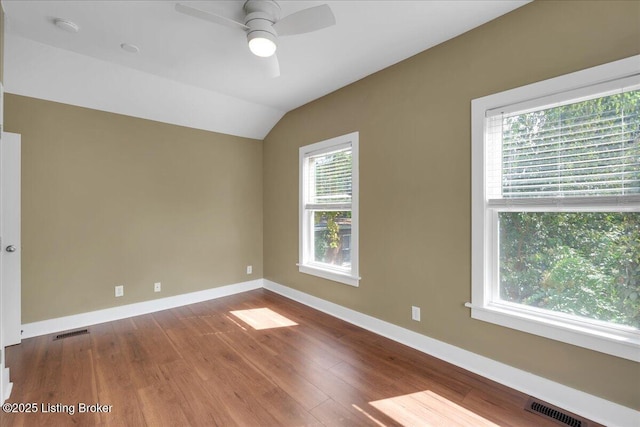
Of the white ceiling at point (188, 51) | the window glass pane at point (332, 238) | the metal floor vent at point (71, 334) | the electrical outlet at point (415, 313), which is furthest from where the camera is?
the window glass pane at point (332, 238)

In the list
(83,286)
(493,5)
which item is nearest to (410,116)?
(493,5)

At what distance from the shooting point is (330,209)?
12.4 feet

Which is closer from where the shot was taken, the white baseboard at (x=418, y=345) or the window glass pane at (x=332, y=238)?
the white baseboard at (x=418, y=345)

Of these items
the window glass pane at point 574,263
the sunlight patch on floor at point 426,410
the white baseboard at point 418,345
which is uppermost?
the window glass pane at point 574,263

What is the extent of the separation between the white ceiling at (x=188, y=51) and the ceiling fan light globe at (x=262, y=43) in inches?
10.3

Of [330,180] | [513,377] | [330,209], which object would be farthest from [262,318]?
[513,377]

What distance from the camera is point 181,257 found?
4078mm

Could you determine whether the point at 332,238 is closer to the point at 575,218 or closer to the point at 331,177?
the point at 331,177

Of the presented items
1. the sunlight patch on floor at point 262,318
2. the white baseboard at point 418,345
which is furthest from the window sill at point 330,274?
the sunlight patch on floor at point 262,318

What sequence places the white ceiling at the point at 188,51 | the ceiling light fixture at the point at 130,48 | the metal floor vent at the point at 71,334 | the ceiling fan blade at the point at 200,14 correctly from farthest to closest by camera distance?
1. the metal floor vent at the point at 71,334
2. the ceiling light fixture at the point at 130,48
3. the white ceiling at the point at 188,51
4. the ceiling fan blade at the point at 200,14

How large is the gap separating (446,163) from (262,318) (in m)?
2.73

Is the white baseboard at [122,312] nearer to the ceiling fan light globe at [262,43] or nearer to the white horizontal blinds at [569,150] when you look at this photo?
the ceiling fan light globe at [262,43]

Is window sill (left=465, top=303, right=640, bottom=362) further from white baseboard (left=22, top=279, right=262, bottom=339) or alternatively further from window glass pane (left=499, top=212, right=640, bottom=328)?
white baseboard (left=22, top=279, right=262, bottom=339)

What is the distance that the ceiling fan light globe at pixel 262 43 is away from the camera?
6.68ft
